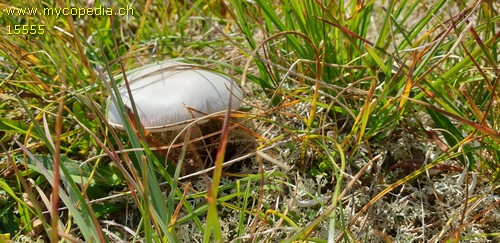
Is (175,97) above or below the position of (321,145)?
above

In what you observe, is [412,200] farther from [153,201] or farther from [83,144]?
[83,144]

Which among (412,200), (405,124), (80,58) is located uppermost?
(80,58)

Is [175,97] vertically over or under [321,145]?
over

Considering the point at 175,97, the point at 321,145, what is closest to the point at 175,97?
the point at 175,97

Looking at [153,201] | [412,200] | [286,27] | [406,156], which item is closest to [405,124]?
[406,156]

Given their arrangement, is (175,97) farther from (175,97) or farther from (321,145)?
(321,145)
